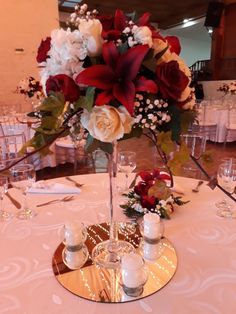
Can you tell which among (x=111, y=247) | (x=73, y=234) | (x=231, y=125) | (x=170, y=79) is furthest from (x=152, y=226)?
(x=231, y=125)

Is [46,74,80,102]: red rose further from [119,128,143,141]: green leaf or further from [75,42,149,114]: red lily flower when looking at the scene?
[119,128,143,141]: green leaf

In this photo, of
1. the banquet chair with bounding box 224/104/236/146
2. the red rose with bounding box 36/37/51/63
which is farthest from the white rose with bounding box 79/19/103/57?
the banquet chair with bounding box 224/104/236/146

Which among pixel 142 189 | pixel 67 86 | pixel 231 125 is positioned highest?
pixel 67 86

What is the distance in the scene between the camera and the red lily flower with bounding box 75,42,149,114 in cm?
63

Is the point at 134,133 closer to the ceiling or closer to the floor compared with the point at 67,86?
closer to the floor

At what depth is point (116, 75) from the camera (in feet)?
2.16

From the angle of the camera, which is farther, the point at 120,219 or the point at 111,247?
the point at 120,219

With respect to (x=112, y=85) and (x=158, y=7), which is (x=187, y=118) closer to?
(x=112, y=85)

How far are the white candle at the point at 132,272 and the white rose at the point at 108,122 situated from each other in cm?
33

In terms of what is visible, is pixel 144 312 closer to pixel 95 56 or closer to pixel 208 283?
pixel 208 283

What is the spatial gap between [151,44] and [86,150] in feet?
A: 1.00

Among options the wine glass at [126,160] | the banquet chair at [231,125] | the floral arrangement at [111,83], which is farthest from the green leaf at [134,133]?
the banquet chair at [231,125]

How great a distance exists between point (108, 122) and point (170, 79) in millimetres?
185

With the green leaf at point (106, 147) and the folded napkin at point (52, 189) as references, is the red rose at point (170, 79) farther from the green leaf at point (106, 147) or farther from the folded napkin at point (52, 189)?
the folded napkin at point (52, 189)
